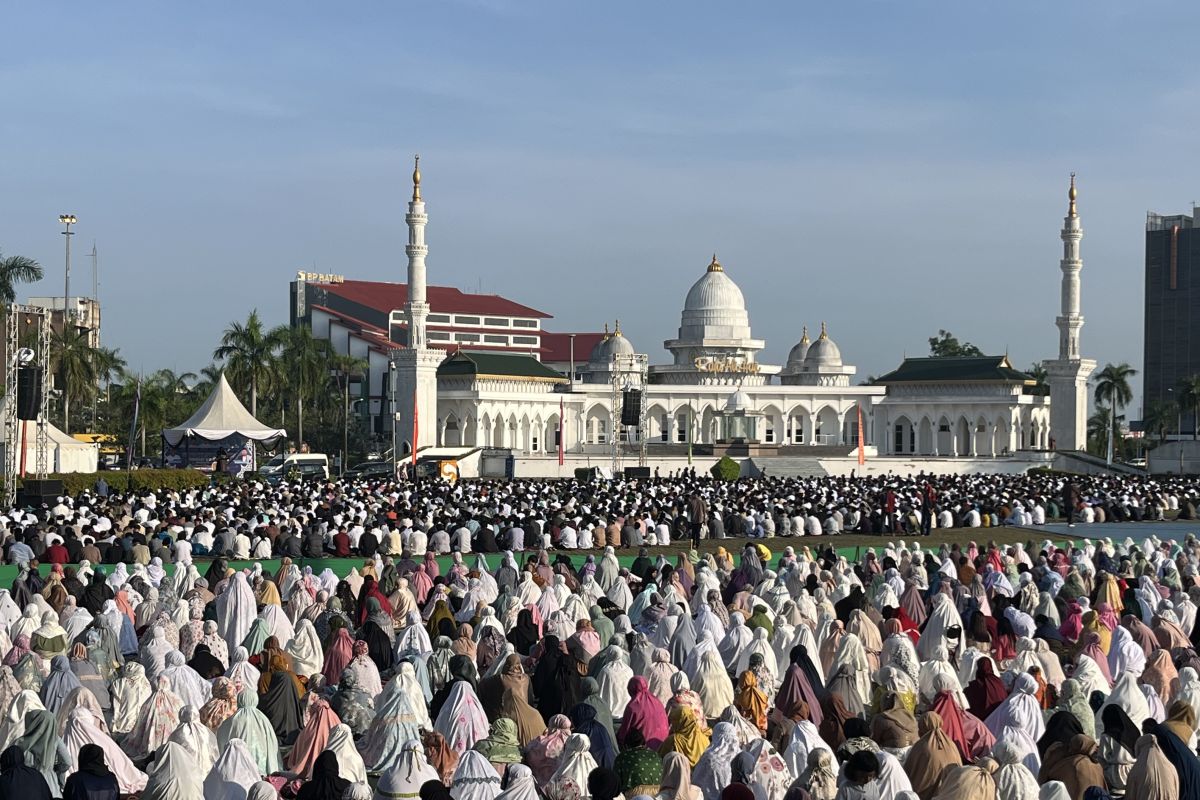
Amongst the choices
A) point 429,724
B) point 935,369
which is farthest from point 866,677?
point 935,369

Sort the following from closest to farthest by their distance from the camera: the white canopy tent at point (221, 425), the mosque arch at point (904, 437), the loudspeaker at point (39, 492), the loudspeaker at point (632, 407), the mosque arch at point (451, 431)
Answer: the loudspeaker at point (39, 492) → the white canopy tent at point (221, 425) → the loudspeaker at point (632, 407) → the mosque arch at point (451, 431) → the mosque arch at point (904, 437)

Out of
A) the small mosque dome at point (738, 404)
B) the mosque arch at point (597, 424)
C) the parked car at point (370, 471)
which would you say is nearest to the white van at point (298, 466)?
the parked car at point (370, 471)

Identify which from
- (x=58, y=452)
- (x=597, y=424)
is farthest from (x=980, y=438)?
(x=58, y=452)

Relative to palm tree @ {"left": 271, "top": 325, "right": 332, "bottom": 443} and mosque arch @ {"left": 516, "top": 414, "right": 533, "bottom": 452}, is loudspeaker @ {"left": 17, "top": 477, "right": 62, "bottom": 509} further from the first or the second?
mosque arch @ {"left": 516, "top": 414, "right": 533, "bottom": 452}

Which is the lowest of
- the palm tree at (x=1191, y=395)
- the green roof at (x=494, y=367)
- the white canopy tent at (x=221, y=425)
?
the white canopy tent at (x=221, y=425)

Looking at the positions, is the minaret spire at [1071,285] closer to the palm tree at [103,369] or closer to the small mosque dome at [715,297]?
the small mosque dome at [715,297]

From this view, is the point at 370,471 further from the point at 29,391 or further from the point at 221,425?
the point at 29,391

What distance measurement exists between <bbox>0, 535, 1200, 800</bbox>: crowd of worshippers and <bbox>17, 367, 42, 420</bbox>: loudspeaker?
1386cm

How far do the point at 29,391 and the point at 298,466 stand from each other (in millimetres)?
19047

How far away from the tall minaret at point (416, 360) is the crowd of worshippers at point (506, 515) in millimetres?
22477

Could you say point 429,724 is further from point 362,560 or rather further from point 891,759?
point 362,560

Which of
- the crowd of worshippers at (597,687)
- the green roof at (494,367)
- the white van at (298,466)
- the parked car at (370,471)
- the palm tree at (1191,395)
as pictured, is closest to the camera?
the crowd of worshippers at (597,687)

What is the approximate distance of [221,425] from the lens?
142ft

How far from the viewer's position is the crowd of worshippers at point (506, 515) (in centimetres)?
2411
